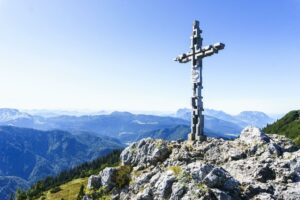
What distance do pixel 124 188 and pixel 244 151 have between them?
1228 centimetres

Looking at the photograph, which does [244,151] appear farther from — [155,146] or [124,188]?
[124,188]

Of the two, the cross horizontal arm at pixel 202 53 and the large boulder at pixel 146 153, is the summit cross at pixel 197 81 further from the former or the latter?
the large boulder at pixel 146 153

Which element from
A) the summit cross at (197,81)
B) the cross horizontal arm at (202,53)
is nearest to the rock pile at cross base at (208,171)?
the summit cross at (197,81)

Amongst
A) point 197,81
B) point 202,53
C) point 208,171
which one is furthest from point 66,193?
point 208,171

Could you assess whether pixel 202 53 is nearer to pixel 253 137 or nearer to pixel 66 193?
pixel 253 137

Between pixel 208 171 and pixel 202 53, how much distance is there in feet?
51.6

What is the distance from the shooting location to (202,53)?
41.8 meters

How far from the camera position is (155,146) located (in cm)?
3919

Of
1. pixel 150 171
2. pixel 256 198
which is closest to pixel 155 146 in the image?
pixel 150 171

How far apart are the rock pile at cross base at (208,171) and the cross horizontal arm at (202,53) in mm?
9257

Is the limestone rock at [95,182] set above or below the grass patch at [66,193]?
above

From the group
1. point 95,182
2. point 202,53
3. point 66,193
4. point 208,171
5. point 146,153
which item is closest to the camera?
point 208,171

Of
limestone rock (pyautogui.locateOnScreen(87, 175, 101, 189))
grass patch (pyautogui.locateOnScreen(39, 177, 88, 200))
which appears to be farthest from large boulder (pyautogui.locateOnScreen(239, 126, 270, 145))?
grass patch (pyautogui.locateOnScreen(39, 177, 88, 200))

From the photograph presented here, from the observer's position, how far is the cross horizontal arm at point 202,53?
130 ft
